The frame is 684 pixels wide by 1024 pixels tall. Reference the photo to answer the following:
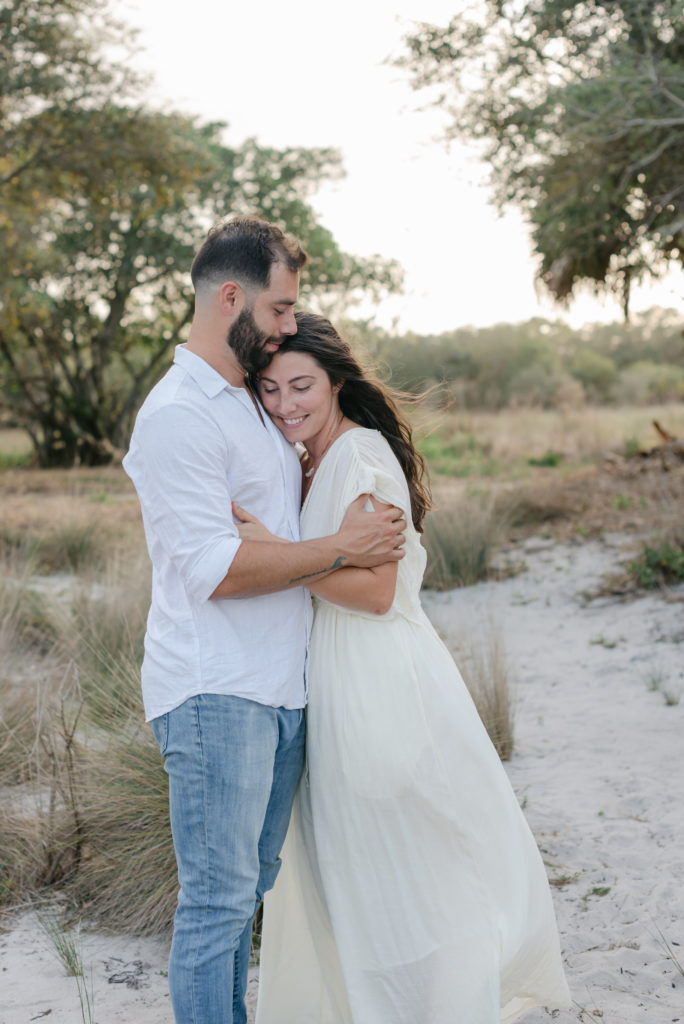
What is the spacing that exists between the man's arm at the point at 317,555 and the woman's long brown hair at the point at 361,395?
375 mm

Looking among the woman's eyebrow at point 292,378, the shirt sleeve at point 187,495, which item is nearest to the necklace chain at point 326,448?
the woman's eyebrow at point 292,378

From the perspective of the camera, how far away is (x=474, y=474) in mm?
15219

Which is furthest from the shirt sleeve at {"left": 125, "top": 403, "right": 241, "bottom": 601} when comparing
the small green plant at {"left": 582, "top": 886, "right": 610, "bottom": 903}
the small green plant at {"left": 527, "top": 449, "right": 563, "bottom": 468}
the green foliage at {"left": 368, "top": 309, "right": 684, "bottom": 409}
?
the green foliage at {"left": 368, "top": 309, "right": 684, "bottom": 409}

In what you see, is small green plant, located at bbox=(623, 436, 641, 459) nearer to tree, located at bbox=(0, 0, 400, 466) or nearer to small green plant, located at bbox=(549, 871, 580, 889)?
tree, located at bbox=(0, 0, 400, 466)

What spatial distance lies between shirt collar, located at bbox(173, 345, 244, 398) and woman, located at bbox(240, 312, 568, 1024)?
0.90 feet

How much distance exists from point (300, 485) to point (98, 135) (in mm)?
11059

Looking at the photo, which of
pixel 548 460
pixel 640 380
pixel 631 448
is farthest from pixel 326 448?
pixel 640 380

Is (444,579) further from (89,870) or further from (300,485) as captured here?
(300,485)

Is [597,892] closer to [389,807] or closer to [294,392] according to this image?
[389,807]

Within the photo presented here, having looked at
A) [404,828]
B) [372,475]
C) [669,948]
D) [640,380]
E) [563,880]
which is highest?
[640,380]

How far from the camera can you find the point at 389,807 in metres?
2.33

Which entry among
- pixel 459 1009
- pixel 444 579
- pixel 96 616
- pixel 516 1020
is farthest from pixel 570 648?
pixel 459 1009

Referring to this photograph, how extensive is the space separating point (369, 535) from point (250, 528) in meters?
0.30

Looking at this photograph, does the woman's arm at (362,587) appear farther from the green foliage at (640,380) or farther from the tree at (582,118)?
the green foliage at (640,380)
